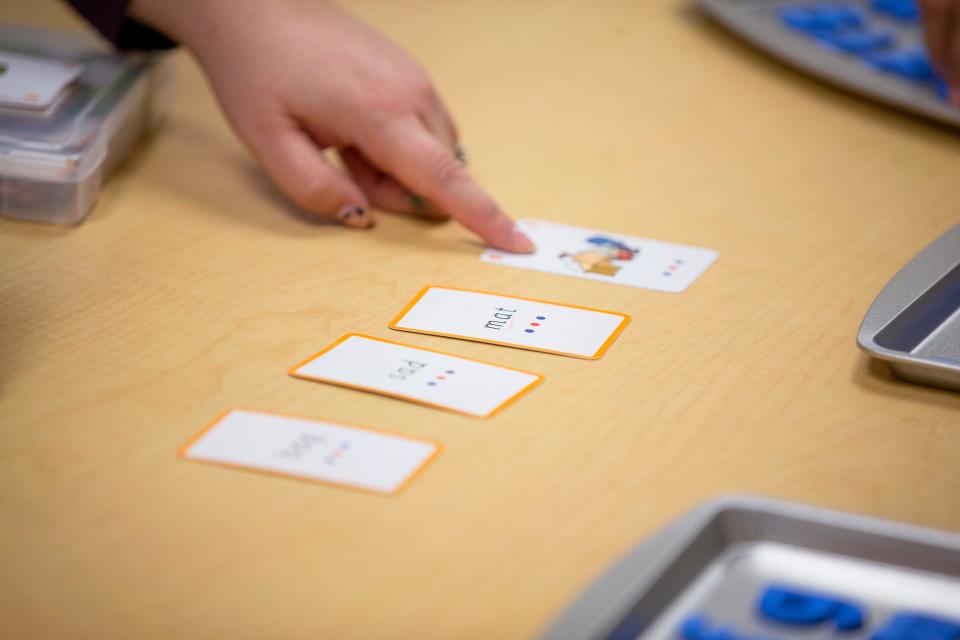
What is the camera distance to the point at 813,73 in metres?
1.32

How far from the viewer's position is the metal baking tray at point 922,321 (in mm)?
738

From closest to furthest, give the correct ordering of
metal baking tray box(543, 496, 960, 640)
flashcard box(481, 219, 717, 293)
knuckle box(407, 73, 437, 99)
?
metal baking tray box(543, 496, 960, 640) < flashcard box(481, 219, 717, 293) < knuckle box(407, 73, 437, 99)

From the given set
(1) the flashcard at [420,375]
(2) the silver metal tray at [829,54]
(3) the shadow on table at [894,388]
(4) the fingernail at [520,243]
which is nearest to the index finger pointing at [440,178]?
(4) the fingernail at [520,243]

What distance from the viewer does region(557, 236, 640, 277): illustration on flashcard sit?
3.02 ft

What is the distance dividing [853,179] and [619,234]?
282 mm

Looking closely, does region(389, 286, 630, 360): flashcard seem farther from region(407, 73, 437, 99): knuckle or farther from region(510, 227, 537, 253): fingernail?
region(407, 73, 437, 99): knuckle

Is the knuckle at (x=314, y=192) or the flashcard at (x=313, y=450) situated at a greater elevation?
the knuckle at (x=314, y=192)

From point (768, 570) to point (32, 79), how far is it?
79 centimetres

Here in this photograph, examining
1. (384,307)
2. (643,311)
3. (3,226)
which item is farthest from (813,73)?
(3,226)

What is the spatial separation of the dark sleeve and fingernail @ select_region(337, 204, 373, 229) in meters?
0.33

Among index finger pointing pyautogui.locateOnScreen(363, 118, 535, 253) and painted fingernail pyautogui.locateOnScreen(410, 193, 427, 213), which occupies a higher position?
index finger pointing pyautogui.locateOnScreen(363, 118, 535, 253)

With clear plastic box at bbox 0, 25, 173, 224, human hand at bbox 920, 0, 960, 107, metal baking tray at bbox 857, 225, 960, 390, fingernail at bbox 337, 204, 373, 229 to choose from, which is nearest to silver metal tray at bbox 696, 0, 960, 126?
human hand at bbox 920, 0, 960, 107

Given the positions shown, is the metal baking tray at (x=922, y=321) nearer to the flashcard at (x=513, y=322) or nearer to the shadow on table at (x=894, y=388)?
the shadow on table at (x=894, y=388)

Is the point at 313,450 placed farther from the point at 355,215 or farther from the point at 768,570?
the point at 355,215
